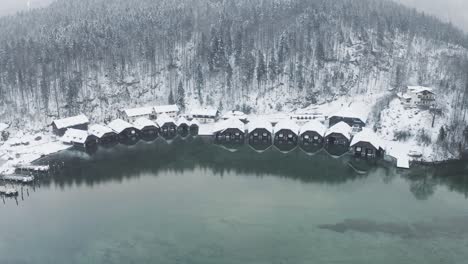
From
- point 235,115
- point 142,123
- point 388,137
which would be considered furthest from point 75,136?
point 388,137

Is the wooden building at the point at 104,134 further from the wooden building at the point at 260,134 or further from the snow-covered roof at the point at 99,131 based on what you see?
the wooden building at the point at 260,134

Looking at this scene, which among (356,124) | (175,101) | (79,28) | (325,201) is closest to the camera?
(325,201)

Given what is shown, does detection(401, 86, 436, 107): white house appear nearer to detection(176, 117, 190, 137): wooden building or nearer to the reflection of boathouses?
the reflection of boathouses

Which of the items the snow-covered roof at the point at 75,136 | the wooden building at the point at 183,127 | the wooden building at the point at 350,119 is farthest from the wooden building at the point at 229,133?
the snow-covered roof at the point at 75,136

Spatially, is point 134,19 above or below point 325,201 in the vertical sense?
above

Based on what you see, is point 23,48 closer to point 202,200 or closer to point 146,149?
point 146,149

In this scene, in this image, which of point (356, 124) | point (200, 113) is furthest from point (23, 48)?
point (356, 124)

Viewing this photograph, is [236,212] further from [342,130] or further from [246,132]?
[342,130]
